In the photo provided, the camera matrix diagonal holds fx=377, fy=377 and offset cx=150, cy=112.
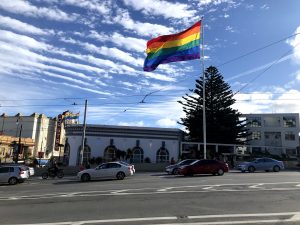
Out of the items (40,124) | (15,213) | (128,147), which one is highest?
(40,124)

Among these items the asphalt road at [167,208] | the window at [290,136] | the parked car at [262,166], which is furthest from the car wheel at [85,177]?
the window at [290,136]

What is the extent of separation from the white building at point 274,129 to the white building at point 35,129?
6007 centimetres

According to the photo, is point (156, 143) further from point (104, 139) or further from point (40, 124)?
point (40, 124)

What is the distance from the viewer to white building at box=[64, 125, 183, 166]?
165 ft

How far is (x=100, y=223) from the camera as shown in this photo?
10062mm

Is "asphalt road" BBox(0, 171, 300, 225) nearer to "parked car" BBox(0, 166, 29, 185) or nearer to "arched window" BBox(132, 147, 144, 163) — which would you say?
"parked car" BBox(0, 166, 29, 185)

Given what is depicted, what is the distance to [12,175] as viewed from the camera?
98.0ft

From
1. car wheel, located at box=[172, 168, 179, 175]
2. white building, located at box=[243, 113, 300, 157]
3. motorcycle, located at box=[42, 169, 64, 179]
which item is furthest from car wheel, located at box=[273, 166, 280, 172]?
white building, located at box=[243, 113, 300, 157]

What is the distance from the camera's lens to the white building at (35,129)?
11081 cm

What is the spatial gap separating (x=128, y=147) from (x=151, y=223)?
134 ft

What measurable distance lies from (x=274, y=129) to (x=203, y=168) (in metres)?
55.8

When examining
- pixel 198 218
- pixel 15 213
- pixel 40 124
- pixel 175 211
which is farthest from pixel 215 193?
pixel 40 124

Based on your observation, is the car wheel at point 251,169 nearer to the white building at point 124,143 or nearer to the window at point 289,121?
the white building at point 124,143

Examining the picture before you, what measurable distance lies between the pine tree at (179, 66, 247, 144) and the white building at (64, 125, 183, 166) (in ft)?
42.5
